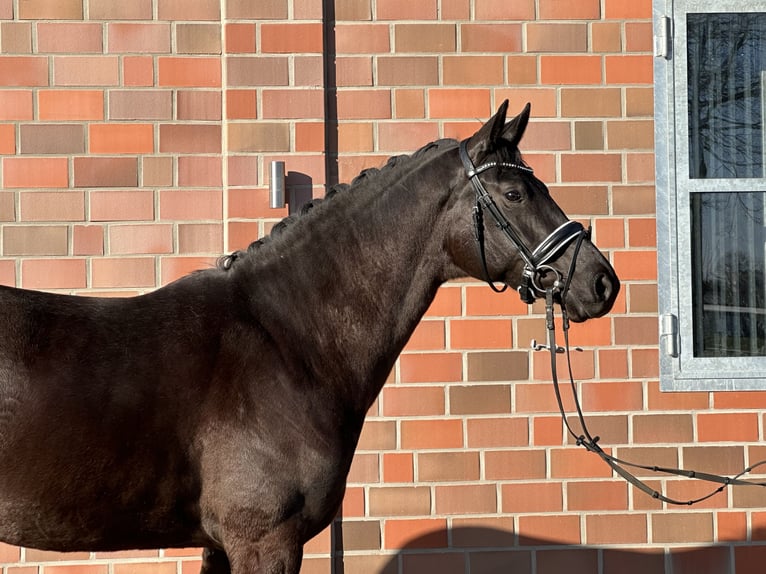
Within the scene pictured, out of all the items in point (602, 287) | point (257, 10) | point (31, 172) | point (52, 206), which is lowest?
point (602, 287)

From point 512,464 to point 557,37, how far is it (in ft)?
6.56

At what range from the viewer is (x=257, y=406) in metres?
2.74

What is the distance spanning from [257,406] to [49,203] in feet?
6.38

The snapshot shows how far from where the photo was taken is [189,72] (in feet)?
13.9

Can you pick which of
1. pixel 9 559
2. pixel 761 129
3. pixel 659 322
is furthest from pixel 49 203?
pixel 761 129

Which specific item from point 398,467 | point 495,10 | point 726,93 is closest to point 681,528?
point 398,467

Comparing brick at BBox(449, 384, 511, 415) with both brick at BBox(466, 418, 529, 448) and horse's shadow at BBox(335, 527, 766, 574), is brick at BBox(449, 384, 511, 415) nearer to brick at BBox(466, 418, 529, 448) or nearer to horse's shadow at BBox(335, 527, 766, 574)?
brick at BBox(466, 418, 529, 448)

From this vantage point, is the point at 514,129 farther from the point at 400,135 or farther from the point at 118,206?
the point at 118,206

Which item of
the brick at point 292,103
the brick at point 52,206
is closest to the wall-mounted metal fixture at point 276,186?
the brick at point 292,103

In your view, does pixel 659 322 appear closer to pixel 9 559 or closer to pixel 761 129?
pixel 761 129

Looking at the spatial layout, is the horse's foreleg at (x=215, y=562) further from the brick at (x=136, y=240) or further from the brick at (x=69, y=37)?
the brick at (x=69, y=37)

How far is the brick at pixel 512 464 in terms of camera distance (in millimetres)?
4238

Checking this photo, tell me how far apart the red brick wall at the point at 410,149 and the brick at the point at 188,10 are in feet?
0.03

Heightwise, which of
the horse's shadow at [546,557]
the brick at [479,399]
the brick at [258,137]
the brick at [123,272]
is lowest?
the horse's shadow at [546,557]
